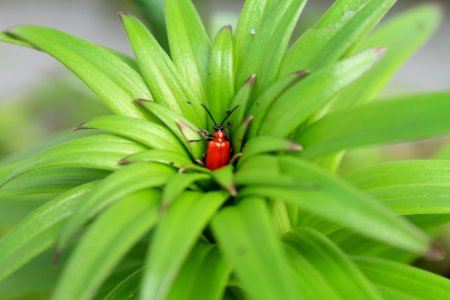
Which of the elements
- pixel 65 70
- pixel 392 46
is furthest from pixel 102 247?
pixel 65 70

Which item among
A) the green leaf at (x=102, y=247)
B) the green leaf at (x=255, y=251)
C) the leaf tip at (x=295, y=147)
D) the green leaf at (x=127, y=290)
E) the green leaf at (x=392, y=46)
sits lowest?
the green leaf at (x=127, y=290)

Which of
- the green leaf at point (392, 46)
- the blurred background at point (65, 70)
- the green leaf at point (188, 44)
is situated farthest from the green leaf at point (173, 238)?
the blurred background at point (65, 70)

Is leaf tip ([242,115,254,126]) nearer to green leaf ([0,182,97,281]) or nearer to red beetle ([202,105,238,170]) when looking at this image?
A: red beetle ([202,105,238,170])

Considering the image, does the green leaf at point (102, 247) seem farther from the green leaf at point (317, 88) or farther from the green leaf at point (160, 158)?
the green leaf at point (317, 88)

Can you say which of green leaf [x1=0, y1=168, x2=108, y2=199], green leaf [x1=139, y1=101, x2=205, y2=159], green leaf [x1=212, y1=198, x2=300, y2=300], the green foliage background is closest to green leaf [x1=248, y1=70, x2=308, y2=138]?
the green foliage background

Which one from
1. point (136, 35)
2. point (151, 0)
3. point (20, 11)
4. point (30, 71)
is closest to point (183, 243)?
point (136, 35)

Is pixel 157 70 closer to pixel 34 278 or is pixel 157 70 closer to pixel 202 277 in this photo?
pixel 202 277

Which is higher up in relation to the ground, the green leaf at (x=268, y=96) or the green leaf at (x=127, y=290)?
the green leaf at (x=268, y=96)
